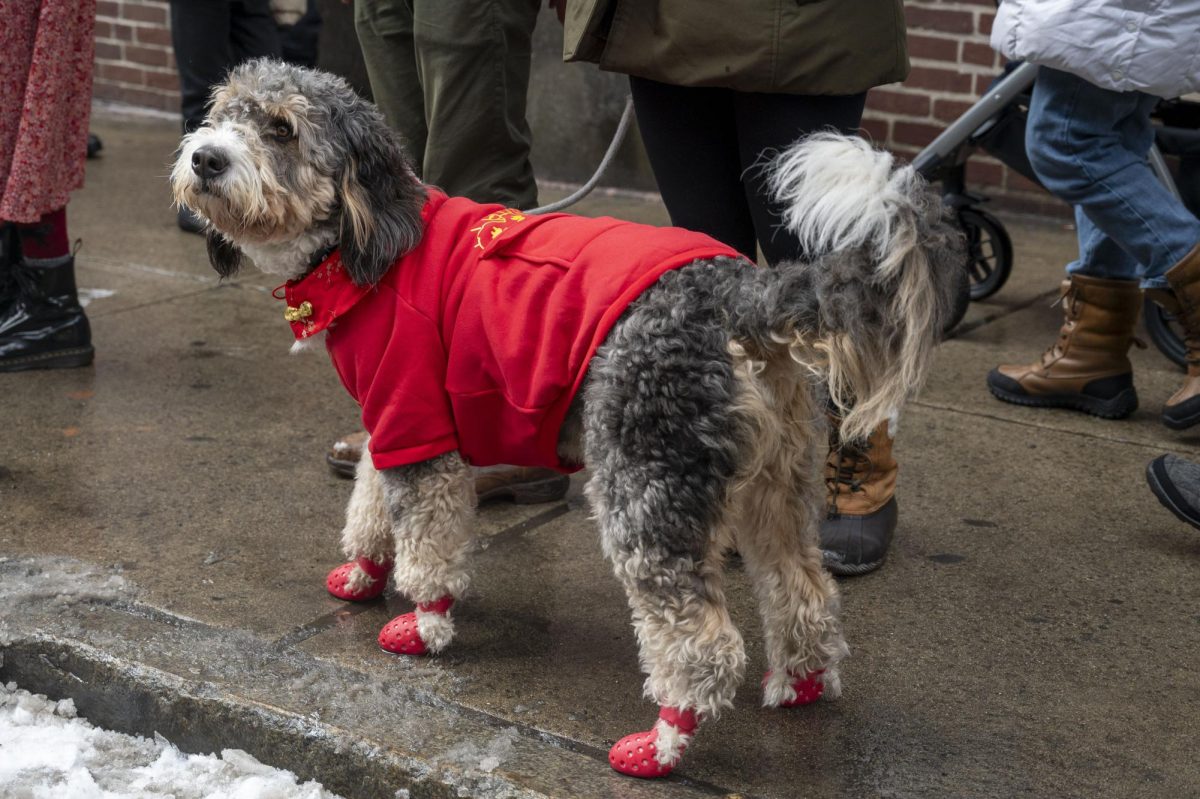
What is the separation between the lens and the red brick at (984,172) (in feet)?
24.0

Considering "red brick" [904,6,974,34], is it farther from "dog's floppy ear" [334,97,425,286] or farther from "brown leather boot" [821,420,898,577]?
"dog's floppy ear" [334,97,425,286]

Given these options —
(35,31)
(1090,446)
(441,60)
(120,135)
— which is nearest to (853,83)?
(441,60)

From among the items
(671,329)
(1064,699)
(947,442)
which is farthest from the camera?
(947,442)

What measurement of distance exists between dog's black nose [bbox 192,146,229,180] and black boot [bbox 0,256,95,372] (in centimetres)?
245

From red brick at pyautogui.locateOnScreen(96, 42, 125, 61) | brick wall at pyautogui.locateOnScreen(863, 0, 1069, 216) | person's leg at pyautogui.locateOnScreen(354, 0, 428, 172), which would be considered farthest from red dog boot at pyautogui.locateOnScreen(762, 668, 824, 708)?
red brick at pyautogui.locateOnScreen(96, 42, 125, 61)

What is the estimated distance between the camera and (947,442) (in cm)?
457

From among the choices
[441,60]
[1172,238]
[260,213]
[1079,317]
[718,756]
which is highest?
[441,60]

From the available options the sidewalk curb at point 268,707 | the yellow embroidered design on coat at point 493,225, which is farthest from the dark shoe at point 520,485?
the yellow embroidered design on coat at point 493,225

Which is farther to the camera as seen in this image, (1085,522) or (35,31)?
(35,31)

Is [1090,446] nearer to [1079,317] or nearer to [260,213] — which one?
[1079,317]

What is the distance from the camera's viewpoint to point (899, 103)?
7.41 meters

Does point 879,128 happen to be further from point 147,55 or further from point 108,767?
point 108,767

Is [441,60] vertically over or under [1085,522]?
over

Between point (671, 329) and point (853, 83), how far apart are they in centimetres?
94
